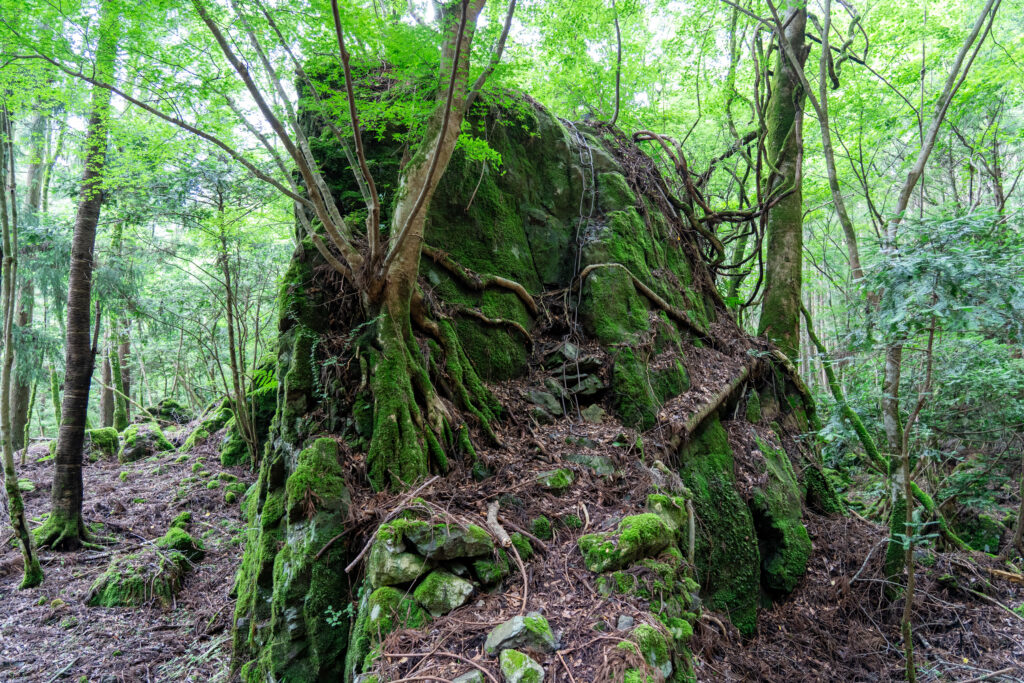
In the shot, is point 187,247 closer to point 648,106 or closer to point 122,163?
point 122,163

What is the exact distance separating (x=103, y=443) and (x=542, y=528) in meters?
10.2

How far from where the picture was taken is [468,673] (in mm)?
2566

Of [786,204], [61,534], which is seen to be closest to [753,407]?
[786,204]

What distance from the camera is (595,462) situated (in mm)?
4828

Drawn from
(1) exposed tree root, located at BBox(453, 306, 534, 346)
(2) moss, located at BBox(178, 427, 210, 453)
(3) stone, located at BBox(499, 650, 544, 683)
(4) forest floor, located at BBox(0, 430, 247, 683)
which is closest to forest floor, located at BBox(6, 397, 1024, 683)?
(4) forest floor, located at BBox(0, 430, 247, 683)

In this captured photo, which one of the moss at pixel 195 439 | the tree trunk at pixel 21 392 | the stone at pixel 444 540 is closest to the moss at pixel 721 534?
the stone at pixel 444 540

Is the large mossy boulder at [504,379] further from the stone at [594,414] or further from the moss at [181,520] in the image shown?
the moss at [181,520]

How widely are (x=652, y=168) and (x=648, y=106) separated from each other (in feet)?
15.4

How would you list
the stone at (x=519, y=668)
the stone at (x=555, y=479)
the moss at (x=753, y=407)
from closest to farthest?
the stone at (x=519, y=668) < the stone at (x=555, y=479) < the moss at (x=753, y=407)

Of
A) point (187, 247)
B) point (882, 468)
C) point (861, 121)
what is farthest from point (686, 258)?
point (187, 247)

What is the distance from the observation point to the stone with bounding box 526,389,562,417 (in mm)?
5614

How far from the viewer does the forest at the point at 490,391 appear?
11.2 ft

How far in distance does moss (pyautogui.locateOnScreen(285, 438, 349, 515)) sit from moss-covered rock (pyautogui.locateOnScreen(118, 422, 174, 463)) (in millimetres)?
7782

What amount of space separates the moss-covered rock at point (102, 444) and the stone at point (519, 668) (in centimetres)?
1047
